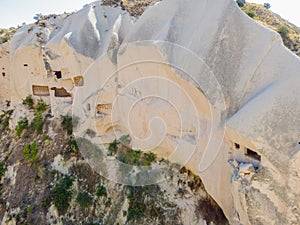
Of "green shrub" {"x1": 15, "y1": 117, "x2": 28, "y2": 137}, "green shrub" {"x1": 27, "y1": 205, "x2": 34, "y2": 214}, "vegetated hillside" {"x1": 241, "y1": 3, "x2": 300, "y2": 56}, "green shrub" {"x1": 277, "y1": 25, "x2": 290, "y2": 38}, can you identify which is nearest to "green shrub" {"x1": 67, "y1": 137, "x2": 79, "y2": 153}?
"green shrub" {"x1": 27, "y1": 205, "x2": 34, "y2": 214}

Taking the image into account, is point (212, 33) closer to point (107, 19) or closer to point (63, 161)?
point (107, 19)

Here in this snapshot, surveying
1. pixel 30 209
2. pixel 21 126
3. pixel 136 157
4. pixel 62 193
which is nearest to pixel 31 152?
pixel 21 126

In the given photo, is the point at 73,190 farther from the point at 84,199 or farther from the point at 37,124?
the point at 37,124

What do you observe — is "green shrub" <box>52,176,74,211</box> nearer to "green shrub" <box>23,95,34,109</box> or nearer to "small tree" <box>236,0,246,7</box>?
"green shrub" <box>23,95,34,109</box>

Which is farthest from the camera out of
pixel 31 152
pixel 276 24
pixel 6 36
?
pixel 6 36

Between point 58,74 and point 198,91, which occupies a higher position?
point 198,91

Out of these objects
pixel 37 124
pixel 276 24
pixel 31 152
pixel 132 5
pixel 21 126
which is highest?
pixel 132 5

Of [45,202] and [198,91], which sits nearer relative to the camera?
[198,91]
